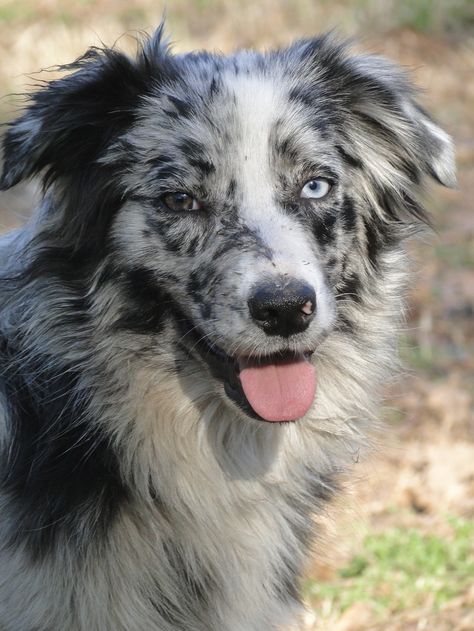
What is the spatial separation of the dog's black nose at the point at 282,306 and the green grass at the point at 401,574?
1718 mm

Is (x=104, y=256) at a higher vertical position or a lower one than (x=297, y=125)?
lower

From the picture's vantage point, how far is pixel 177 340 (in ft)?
11.2

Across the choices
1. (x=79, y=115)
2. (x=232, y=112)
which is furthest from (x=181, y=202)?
(x=79, y=115)

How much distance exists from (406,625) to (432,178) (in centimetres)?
182

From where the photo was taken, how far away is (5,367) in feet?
11.5

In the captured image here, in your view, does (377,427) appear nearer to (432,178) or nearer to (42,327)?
(432,178)

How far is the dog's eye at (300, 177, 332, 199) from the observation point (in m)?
3.42

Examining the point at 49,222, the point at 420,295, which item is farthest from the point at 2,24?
the point at 49,222

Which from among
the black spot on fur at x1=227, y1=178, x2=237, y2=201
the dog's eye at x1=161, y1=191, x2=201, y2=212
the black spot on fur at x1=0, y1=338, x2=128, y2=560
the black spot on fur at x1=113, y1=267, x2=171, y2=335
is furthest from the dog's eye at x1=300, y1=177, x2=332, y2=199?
the black spot on fur at x1=0, y1=338, x2=128, y2=560

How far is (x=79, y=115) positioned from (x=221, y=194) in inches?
21.7

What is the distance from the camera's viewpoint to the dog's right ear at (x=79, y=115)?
3375 millimetres

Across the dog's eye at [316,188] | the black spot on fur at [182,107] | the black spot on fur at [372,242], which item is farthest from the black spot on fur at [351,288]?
the black spot on fur at [182,107]

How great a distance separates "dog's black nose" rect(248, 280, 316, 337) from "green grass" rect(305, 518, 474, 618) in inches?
67.6

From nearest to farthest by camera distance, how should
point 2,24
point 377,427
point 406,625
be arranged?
point 377,427 < point 406,625 < point 2,24
